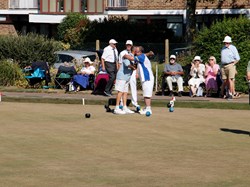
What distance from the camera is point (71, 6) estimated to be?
58906 millimetres

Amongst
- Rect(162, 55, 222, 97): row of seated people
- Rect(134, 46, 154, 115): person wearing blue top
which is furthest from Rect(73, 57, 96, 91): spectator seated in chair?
Rect(134, 46, 154, 115): person wearing blue top

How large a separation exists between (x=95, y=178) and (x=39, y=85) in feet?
55.8

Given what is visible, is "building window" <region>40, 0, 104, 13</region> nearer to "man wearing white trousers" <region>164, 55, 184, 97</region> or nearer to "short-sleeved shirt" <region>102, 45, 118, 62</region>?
"man wearing white trousers" <region>164, 55, 184, 97</region>

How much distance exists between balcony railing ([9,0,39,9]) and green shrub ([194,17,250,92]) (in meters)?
34.3

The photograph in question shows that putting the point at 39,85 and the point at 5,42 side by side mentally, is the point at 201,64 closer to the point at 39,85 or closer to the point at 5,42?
the point at 39,85

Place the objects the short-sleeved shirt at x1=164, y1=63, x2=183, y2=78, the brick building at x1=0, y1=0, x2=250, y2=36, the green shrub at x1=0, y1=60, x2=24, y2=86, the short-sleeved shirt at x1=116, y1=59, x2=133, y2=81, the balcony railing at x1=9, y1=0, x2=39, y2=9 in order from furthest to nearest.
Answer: the balcony railing at x1=9, y1=0, x2=39, y2=9, the brick building at x1=0, y1=0, x2=250, y2=36, the green shrub at x1=0, y1=60, x2=24, y2=86, the short-sleeved shirt at x1=164, y1=63, x2=183, y2=78, the short-sleeved shirt at x1=116, y1=59, x2=133, y2=81

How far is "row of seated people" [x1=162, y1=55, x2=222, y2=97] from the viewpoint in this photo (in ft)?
82.7

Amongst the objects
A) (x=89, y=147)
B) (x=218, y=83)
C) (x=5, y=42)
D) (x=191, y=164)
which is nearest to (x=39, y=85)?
(x=5, y=42)

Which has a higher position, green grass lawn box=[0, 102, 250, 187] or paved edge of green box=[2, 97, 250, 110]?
paved edge of green box=[2, 97, 250, 110]

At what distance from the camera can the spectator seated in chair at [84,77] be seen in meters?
26.7

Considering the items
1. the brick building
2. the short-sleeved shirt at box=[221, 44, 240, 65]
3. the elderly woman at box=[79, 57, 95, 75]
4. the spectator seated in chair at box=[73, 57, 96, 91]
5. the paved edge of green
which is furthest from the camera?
the brick building

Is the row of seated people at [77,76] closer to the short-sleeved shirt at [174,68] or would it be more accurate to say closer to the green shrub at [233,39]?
the short-sleeved shirt at [174,68]

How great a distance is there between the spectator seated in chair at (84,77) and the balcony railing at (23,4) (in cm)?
3389

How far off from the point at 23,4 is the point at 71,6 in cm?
390
